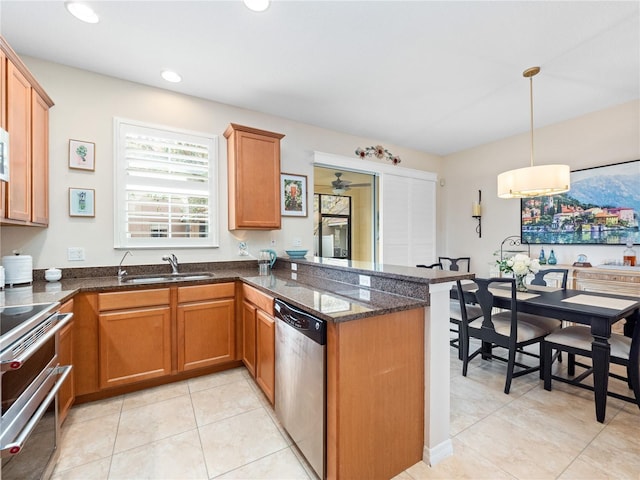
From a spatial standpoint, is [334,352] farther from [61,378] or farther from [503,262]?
[503,262]

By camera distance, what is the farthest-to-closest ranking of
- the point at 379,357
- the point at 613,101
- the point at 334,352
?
1. the point at 613,101
2. the point at 379,357
3. the point at 334,352

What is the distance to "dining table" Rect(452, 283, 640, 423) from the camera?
1.89 metres

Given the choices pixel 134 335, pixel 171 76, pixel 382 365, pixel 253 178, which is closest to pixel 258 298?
pixel 134 335

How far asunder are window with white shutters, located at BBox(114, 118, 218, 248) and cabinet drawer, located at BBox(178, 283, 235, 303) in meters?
0.72

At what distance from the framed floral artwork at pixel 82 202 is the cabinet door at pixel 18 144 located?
0.44m

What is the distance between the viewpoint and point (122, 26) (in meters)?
2.06

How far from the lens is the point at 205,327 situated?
2.53 meters

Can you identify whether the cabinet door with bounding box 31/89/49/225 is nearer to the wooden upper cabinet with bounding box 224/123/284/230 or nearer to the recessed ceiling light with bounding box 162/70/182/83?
the recessed ceiling light with bounding box 162/70/182/83

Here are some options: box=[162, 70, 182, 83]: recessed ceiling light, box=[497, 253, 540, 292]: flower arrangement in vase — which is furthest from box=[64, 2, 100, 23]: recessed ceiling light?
box=[497, 253, 540, 292]: flower arrangement in vase

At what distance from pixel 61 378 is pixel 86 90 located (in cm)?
244

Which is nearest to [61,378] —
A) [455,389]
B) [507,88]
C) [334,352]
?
[334,352]

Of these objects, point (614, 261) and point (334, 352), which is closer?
point (334, 352)

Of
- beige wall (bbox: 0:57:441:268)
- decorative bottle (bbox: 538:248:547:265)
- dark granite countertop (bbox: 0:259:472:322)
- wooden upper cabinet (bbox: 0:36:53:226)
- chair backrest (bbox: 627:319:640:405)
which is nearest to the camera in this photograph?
dark granite countertop (bbox: 0:259:472:322)

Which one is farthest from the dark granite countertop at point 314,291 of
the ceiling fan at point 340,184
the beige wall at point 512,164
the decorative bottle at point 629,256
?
the ceiling fan at point 340,184
